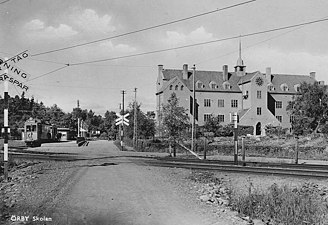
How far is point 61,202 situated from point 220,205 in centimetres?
411

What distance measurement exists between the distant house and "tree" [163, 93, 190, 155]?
53792mm

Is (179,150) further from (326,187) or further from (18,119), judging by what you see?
(18,119)

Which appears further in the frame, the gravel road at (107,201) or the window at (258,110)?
the window at (258,110)

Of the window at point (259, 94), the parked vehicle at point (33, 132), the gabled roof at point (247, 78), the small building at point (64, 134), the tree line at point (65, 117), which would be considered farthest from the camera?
the gabled roof at point (247, 78)

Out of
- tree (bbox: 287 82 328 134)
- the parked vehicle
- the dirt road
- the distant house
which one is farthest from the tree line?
tree (bbox: 287 82 328 134)

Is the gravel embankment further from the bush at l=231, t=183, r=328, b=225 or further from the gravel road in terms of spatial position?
the bush at l=231, t=183, r=328, b=225

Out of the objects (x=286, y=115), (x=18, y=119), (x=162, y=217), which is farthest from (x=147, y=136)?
(x=286, y=115)

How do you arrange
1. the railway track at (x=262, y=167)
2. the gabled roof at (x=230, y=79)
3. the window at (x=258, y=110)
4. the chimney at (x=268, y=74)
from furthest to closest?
the chimney at (x=268, y=74) < the gabled roof at (x=230, y=79) < the window at (x=258, y=110) < the railway track at (x=262, y=167)

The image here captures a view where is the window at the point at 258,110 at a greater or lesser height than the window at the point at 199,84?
lesser

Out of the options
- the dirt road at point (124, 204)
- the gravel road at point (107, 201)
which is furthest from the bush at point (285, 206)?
the dirt road at point (124, 204)

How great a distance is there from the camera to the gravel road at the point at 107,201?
7.99 metres

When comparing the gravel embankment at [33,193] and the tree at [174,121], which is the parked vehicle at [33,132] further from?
the gravel embankment at [33,193]

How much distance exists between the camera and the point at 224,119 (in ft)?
312

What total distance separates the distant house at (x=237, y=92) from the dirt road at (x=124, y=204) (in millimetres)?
73685
